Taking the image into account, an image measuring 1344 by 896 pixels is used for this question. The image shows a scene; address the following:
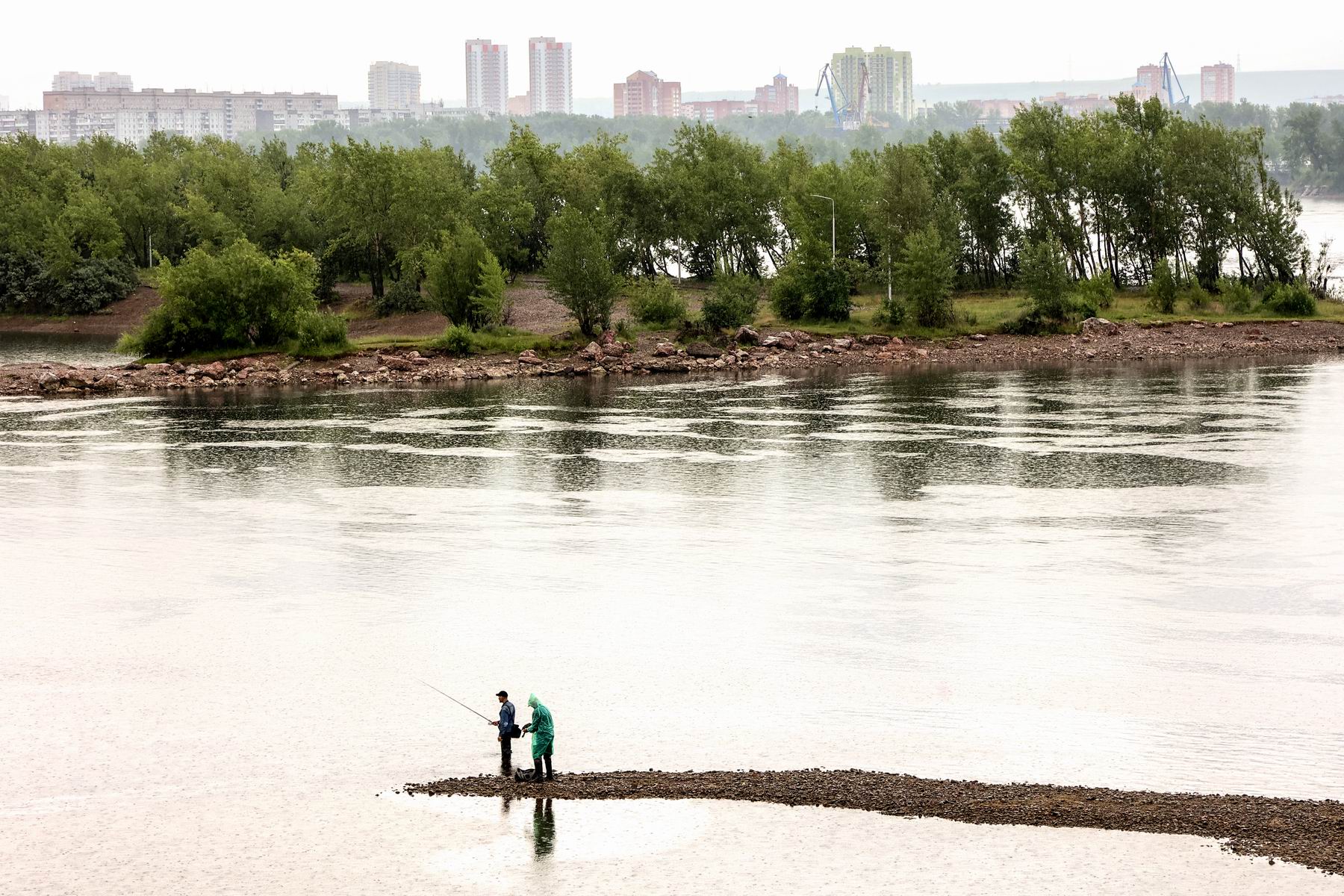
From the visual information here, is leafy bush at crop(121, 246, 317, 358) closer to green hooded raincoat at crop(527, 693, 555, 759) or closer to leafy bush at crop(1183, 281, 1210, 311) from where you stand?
leafy bush at crop(1183, 281, 1210, 311)

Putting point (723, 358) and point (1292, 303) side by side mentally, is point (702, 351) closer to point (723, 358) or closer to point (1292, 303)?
point (723, 358)

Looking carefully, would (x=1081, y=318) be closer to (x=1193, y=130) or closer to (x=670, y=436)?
(x=1193, y=130)

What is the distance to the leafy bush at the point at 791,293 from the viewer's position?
99.5 m

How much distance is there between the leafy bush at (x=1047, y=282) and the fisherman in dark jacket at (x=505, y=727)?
72758mm

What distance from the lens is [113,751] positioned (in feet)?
98.1

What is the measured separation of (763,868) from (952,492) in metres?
31.2

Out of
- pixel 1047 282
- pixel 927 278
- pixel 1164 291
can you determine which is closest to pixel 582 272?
pixel 927 278

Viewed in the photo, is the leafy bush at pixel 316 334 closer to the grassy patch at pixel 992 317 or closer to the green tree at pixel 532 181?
the green tree at pixel 532 181

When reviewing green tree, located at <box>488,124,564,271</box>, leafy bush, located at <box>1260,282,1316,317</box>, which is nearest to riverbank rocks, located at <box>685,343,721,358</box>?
green tree, located at <box>488,124,564,271</box>

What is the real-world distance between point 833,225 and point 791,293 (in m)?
5.46

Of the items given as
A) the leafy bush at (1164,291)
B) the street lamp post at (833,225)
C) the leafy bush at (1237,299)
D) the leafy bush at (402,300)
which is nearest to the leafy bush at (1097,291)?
the leafy bush at (1164,291)

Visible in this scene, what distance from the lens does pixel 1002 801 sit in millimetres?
26172

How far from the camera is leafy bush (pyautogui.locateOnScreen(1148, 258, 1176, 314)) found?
99.4 m

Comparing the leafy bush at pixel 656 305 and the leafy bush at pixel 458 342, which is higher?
the leafy bush at pixel 656 305
